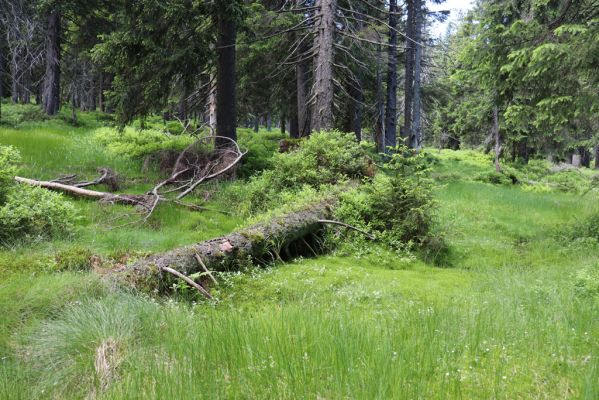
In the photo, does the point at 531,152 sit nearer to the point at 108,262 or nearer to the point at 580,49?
the point at 580,49

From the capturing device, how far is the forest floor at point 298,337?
8.30ft

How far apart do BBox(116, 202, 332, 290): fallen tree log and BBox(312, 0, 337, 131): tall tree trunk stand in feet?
16.4

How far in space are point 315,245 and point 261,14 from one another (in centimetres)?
1016

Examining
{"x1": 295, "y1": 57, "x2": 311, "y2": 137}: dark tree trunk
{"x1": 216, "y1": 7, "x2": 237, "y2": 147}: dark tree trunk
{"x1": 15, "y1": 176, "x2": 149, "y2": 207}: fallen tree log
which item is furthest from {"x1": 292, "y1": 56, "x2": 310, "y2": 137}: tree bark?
{"x1": 15, "y1": 176, "x2": 149, "y2": 207}: fallen tree log

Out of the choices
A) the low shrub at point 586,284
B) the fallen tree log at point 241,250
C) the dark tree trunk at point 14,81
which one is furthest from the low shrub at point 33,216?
the dark tree trunk at point 14,81

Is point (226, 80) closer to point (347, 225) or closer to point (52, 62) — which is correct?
point (347, 225)

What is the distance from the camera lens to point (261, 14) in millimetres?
14945

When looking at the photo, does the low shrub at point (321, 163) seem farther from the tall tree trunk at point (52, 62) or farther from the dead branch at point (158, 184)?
the tall tree trunk at point (52, 62)

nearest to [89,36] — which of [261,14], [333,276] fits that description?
[261,14]

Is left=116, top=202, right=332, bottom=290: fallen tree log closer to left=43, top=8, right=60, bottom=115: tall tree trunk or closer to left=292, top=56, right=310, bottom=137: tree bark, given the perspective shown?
left=292, top=56, right=310, bottom=137: tree bark

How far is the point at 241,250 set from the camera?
6.08m

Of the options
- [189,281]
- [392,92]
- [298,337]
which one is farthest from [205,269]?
[392,92]

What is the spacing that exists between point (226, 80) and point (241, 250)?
806 cm

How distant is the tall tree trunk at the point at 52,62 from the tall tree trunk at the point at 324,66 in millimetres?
14639
